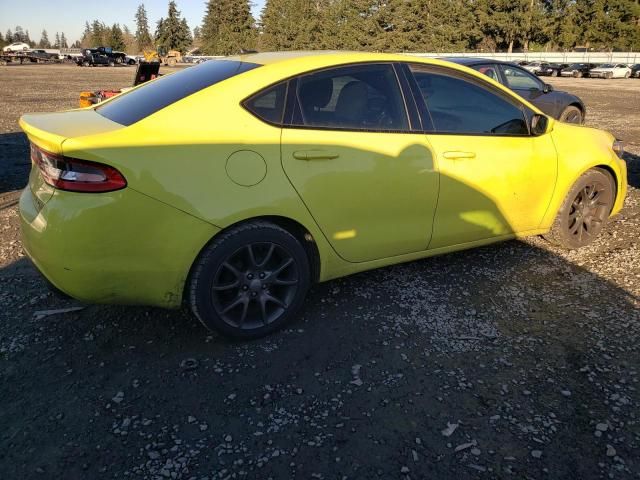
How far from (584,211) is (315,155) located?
111 inches

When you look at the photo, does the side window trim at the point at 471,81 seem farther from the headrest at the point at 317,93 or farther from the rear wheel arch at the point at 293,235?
the rear wheel arch at the point at 293,235

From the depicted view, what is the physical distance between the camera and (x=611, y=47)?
2224 inches

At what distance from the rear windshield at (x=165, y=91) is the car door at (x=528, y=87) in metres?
6.82

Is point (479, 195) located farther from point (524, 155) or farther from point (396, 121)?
point (396, 121)

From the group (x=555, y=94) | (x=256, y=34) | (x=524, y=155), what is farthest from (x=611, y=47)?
(x=524, y=155)

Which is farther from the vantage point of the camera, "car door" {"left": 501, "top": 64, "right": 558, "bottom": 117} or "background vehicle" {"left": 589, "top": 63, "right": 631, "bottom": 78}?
"background vehicle" {"left": 589, "top": 63, "right": 631, "bottom": 78}

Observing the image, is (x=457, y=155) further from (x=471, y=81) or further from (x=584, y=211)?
(x=584, y=211)

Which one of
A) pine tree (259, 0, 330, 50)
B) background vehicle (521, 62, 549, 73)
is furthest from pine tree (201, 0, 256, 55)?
background vehicle (521, 62, 549, 73)

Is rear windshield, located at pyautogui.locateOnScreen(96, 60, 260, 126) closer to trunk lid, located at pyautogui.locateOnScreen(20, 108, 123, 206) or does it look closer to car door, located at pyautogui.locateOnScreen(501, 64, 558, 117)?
trunk lid, located at pyautogui.locateOnScreen(20, 108, 123, 206)

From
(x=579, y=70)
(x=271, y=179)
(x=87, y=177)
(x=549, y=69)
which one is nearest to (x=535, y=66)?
(x=549, y=69)

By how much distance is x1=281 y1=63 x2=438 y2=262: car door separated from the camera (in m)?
3.01

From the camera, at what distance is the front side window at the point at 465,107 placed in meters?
3.52

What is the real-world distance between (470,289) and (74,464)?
9.06 ft

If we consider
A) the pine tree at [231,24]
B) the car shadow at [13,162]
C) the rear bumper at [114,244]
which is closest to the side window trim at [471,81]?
the rear bumper at [114,244]
